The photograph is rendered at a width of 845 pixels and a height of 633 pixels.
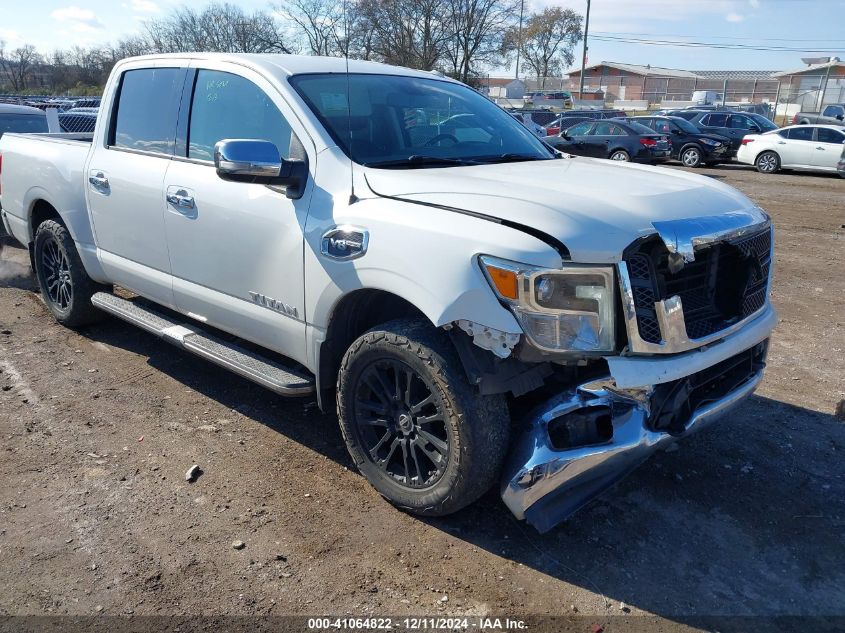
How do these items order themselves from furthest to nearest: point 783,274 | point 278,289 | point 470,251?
1. point 783,274
2. point 278,289
3. point 470,251

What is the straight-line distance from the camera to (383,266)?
300 cm

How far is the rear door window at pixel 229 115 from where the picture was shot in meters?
3.63

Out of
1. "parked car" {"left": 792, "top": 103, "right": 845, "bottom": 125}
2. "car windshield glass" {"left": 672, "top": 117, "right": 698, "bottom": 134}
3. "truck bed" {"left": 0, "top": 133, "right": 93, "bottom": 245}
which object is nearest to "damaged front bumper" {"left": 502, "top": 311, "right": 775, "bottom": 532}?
"truck bed" {"left": 0, "top": 133, "right": 93, "bottom": 245}

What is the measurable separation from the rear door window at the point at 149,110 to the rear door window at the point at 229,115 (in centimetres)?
24

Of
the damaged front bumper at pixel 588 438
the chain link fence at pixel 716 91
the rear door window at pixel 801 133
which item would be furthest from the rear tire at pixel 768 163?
the damaged front bumper at pixel 588 438

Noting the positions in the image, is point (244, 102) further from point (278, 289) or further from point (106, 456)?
point (106, 456)

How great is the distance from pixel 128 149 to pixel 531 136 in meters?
2.65

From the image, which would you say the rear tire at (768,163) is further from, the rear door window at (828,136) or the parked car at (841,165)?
the parked car at (841,165)

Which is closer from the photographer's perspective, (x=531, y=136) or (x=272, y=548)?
(x=272, y=548)

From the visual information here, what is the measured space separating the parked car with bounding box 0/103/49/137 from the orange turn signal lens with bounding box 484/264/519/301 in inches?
324

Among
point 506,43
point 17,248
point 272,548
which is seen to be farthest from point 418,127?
point 506,43

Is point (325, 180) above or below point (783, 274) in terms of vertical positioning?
above

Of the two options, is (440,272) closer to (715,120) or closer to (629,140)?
(629,140)

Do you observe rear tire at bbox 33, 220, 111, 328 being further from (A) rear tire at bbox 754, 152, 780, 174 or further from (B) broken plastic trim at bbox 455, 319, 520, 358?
(A) rear tire at bbox 754, 152, 780, 174
